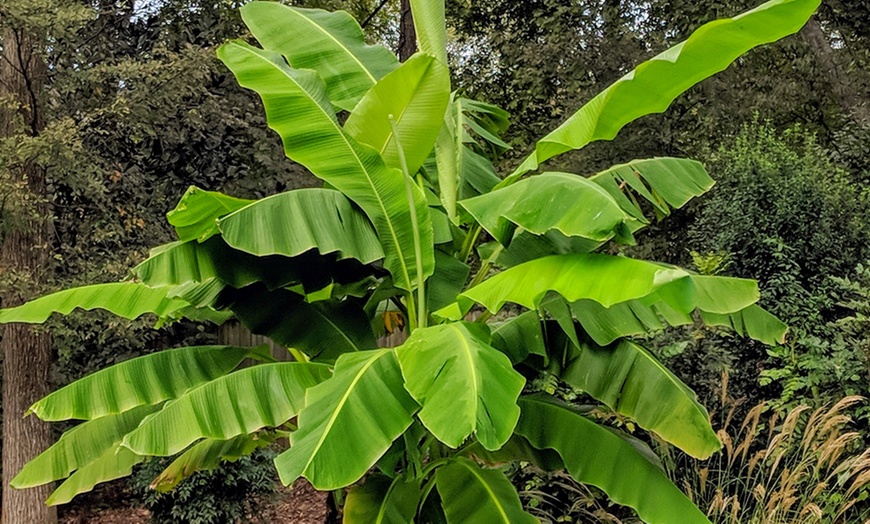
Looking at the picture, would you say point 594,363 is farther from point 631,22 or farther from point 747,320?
point 631,22

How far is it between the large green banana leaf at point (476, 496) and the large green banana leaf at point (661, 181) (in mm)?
1308

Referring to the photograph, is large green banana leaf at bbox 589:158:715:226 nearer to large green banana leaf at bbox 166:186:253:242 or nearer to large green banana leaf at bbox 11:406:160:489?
large green banana leaf at bbox 166:186:253:242

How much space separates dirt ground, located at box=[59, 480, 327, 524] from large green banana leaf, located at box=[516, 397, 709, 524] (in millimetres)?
4160

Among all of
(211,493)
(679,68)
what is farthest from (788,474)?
(211,493)

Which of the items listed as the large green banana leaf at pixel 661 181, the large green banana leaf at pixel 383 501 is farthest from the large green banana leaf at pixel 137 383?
the large green banana leaf at pixel 661 181

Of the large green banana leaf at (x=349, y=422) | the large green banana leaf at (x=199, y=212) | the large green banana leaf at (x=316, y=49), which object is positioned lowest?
the large green banana leaf at (x=349, y=422)

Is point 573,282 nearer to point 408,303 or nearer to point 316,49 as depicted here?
point 408,303

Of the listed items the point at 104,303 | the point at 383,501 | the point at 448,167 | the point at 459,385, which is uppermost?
the point at 448,167

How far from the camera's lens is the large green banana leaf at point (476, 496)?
9.85ft

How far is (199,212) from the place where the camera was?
9.24 feet

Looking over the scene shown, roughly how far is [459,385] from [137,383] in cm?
168

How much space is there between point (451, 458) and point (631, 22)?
7.04 meters

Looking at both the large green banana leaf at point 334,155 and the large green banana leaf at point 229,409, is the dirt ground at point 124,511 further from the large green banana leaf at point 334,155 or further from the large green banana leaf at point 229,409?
the large green banana leaf at point 334,155

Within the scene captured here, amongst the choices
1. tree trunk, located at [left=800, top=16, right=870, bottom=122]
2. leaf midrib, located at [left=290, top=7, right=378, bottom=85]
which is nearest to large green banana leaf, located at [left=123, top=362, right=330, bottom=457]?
leaf midrib, located at [left=290, top=7, right=378, bottom=85]
